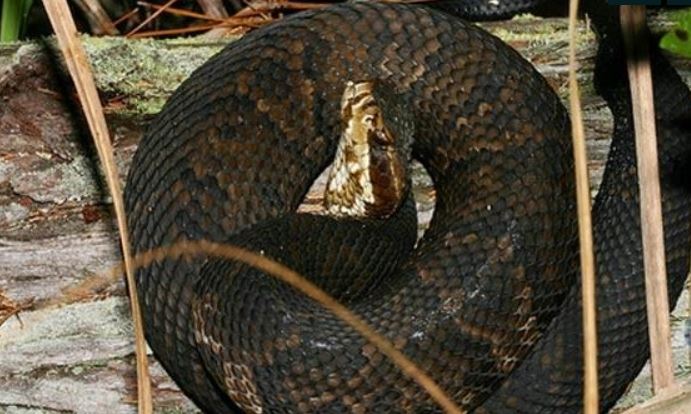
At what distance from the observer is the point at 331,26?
4348 mm

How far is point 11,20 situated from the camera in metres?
4.86

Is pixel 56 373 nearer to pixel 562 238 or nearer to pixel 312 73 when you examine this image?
pixel 312 73

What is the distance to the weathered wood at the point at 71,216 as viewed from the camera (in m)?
4.24

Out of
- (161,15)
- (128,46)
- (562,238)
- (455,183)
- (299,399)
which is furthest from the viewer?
(161,15)

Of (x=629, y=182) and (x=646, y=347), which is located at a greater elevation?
(x=629, y=182)

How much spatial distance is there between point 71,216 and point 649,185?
197cm

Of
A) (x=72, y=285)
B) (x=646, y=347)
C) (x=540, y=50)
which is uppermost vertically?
(x=540, y=50)

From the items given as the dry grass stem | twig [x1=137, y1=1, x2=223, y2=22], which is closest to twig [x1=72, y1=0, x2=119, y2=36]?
twig [x1=137, y1=1, x2=223, y2=22]

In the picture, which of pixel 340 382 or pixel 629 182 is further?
pixel 629 182

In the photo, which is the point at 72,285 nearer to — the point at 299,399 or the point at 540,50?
the point at 299,399

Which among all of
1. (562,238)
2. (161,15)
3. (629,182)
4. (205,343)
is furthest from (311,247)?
(161,15)

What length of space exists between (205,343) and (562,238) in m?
1.12

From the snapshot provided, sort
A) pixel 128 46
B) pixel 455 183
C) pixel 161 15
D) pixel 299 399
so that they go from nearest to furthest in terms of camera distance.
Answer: pixel 299 399, pixel 455 183, pixel 128 46, pixel 161 15

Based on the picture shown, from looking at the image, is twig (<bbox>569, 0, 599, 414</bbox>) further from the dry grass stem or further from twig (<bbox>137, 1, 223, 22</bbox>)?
twig (<bbox>137, 1, 223, 22</bbox>)
